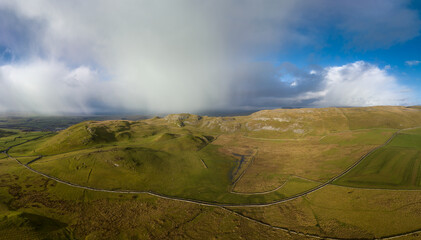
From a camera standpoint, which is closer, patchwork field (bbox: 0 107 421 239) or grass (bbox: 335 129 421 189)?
patchwork field (bbox: 0 107 421 239)

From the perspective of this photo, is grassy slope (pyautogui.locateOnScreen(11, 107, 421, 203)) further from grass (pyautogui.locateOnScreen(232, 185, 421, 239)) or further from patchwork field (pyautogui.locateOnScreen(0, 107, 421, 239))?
grass (pyautogui.locateOnScreen(232, 185, 421, 239))

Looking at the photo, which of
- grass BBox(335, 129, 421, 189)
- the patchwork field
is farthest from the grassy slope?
grass BBox(335, 129, 421, 189)

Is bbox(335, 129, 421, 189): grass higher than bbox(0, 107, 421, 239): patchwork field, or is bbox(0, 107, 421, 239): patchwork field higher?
bbox(335, 129, 421, 189): grass

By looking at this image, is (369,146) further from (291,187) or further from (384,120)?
(384,120)

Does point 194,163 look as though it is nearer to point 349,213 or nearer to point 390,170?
point 349,213

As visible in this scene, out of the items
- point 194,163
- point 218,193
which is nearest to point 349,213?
point 218,193

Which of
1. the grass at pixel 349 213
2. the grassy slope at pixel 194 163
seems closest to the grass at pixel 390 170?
the grassy slope at pixel 194 163

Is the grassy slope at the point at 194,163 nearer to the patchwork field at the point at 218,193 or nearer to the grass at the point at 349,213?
the patchwork field at the point at 218,193
